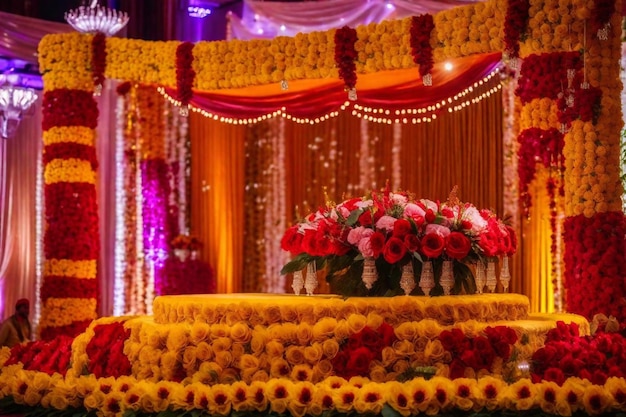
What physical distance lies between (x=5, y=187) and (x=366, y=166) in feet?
16.1

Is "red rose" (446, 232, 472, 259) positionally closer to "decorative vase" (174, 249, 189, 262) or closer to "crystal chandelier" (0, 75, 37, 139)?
"crystal chandelier" (0, 75, 37, 139)

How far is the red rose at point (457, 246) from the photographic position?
19.2ft

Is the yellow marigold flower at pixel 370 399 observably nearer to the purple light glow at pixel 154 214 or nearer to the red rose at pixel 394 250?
the red rose at pixel 394 250

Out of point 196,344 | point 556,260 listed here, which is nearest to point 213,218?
point 556,260

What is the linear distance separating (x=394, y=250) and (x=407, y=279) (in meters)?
0.20

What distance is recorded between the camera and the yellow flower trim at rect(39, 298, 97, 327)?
10836 millimetres

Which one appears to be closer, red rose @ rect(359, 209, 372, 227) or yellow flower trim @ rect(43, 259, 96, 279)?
red rose @ rect(359, 209, 372, 227)

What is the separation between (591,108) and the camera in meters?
8.16

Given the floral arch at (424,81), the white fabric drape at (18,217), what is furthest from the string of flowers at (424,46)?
the white fabric drape at (18,217)

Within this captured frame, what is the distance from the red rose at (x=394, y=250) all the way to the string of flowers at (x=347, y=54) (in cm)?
423

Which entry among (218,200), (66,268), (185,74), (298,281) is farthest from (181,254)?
(298,281)

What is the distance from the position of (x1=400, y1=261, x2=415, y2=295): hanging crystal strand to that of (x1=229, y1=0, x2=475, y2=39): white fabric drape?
597cm

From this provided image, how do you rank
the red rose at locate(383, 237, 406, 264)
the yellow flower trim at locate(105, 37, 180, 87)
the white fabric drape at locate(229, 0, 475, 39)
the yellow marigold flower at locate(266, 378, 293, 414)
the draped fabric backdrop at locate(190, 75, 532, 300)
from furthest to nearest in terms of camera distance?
the draped fabric backdrop at locate(190, 75, 532, 300), the white fabric drape at locate(229, 0, 475, 39), the yellow flower trim at locate(105, 37, 180, 87), the red rose at locate(383, 237, 406, 264), the yellow marigold flower at locate(266, 378, 293, 414)

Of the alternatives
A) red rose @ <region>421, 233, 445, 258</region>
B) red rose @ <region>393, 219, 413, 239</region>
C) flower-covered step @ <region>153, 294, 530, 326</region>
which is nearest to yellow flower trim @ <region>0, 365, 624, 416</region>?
flower-covered step @ <region>153, 294, 530, 326</region>
